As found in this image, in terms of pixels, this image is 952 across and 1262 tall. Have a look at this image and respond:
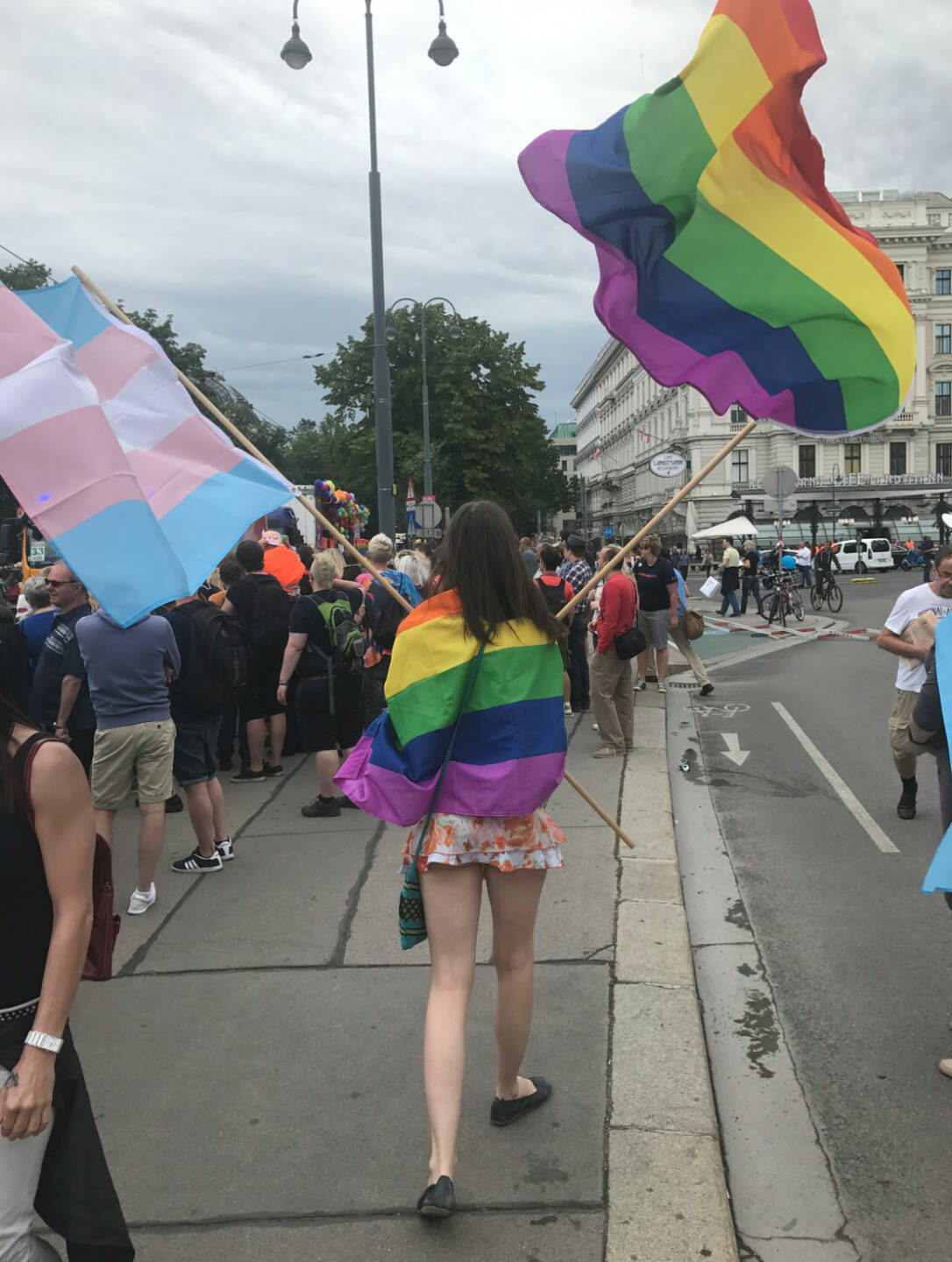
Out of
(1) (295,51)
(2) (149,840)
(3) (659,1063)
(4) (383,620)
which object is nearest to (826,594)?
(1) (295,51)

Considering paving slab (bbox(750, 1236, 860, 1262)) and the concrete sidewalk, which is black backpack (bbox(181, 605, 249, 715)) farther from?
paving slab (bbox(750, 1236, 860, 1262))

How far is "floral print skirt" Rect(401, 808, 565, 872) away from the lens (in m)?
2.79

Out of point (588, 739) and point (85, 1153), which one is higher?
point (85, 1153)

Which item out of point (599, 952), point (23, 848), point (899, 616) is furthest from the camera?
point (899, 616)

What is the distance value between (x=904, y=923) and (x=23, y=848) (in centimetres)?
422

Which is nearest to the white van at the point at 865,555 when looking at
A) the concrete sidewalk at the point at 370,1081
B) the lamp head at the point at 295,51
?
the lamp head at the point at 295,51

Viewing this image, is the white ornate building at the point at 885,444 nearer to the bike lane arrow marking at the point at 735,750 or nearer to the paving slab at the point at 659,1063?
the bike lane arrow marking at the point at 735,750

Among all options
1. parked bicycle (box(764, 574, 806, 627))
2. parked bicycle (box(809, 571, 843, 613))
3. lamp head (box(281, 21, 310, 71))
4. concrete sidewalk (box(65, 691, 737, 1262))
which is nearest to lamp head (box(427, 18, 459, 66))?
lamp head (box(281, 21, 310, 71))

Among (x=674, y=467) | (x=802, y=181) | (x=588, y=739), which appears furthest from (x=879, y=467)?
(x=802, y=181)

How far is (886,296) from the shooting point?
3.75m

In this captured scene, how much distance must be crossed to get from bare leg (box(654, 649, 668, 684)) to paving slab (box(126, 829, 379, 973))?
6685mm

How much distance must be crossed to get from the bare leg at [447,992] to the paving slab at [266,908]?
1.81m

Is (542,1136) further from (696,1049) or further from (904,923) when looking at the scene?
(904,923)

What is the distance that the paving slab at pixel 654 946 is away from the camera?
13.9ft
